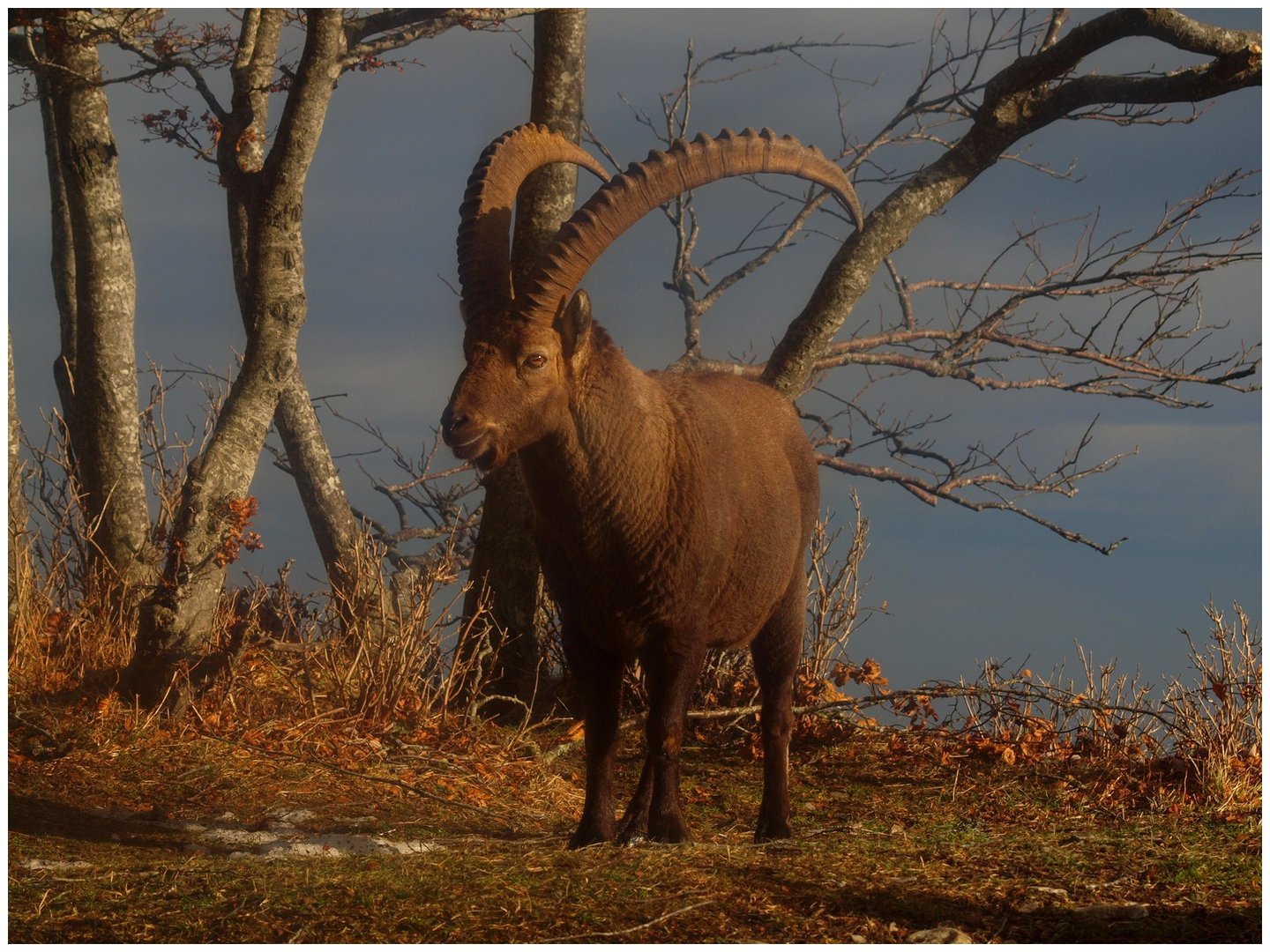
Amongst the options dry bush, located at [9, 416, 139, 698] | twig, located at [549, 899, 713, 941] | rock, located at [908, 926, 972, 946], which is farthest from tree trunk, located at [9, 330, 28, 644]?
rock, located at [908, 926, 972, 946]

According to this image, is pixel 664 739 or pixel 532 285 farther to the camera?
pixel 664 739

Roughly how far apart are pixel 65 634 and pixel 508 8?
6055 mm

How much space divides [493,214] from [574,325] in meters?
0.63

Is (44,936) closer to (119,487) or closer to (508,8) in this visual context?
(119,487)

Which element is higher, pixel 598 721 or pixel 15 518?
pixel 15 518

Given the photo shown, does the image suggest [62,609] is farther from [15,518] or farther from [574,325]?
[574,325]

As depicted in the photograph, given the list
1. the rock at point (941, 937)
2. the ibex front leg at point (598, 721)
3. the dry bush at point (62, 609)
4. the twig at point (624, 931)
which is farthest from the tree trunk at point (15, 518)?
the rock at point (941, 937)

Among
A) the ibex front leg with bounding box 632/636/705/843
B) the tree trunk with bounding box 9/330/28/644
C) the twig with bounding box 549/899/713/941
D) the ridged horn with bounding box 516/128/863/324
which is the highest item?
the ridged horn with bounding box 516/128/863/324

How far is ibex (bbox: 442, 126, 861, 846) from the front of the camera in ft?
16.8

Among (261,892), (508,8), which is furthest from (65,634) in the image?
(508,8)

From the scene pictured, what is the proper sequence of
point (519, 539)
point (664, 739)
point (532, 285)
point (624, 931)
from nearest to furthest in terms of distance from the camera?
1. point (624, 931)
2. point (532, 285)
3. point (664, 739)
4. point (519, 539)

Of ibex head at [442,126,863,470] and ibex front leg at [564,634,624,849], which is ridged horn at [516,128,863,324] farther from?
ibex front leg at [564,634,624,849]

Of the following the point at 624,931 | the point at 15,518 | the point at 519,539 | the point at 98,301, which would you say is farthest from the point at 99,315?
the point at 624,931

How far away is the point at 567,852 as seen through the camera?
5426 mm
